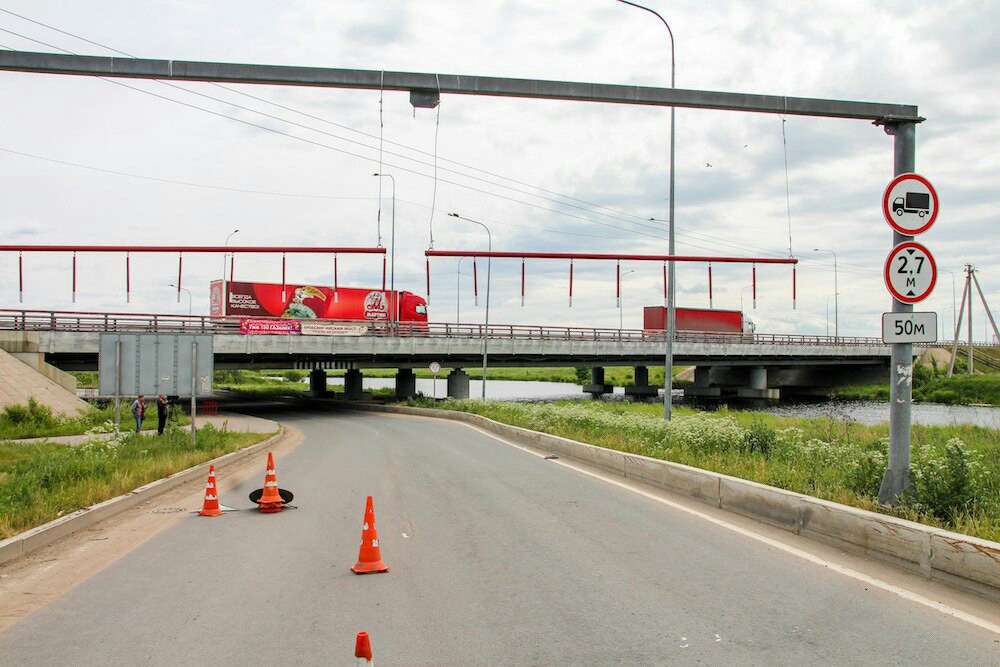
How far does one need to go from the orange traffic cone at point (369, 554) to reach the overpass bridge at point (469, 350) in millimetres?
31688

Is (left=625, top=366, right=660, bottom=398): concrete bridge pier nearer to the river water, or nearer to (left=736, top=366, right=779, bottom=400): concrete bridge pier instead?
the river water

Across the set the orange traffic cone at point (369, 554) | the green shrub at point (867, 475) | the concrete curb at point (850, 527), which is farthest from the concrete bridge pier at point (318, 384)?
the orange traffic cone at point (369, 554)

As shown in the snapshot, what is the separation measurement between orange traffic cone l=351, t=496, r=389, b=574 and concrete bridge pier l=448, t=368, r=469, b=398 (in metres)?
50.0

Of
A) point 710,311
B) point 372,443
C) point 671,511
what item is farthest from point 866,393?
point 671,511

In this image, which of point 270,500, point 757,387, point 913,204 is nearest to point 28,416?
point 270,500

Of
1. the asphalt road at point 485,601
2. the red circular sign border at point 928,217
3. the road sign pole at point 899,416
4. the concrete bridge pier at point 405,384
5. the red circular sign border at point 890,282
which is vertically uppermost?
the red circular sign border at point 928,217

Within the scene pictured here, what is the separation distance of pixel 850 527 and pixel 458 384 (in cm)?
5056

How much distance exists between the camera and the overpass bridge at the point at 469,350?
42.3 metres

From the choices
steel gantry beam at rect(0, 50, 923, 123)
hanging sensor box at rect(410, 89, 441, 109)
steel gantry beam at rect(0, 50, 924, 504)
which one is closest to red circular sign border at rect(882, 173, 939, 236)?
steel gantry beam at rect(0, 50, 924, 504)

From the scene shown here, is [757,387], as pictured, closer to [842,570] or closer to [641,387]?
[641,387]

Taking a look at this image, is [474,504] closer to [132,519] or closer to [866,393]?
[132,519]

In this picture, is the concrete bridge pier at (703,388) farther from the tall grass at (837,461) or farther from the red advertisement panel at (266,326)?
the tall grass at (837,461)

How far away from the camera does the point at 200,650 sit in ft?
17.6

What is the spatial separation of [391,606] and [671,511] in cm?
549
